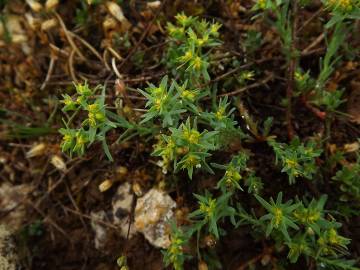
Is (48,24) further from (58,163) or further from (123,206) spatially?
(123,206)

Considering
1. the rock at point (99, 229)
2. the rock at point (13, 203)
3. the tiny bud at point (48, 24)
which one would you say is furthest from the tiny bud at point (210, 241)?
the tiny bud at point (48, 24)

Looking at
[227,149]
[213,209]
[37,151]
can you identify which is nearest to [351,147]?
[227,149]

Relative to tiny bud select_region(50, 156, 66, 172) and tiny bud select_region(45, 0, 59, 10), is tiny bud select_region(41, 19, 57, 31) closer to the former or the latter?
tiny bud select_region(45, 0, 59, 10)

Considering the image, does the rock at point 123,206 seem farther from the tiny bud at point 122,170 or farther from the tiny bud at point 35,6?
the tiny bud at point 35,6

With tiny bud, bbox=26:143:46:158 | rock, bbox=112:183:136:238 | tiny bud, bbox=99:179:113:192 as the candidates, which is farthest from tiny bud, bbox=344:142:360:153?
tiny bud, bbox=26:143:46:158

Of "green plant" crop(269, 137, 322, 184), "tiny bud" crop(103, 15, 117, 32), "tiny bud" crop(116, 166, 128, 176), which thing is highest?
"tiny bud" crop(103, 15, 117, 32)

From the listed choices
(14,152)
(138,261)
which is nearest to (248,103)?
(138,261)
